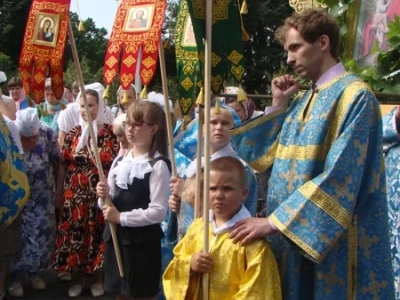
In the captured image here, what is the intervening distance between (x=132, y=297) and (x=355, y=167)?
2.00 m

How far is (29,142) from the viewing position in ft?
19.6

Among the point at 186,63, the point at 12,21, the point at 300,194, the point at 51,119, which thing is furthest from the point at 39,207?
the point at 12,21

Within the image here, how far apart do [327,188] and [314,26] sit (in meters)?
0.59

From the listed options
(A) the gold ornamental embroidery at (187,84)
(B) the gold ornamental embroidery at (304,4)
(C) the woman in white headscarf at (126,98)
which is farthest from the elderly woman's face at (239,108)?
(A) the gold ornamental embroidery at (187,84)

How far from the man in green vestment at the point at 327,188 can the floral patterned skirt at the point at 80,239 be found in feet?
10.7

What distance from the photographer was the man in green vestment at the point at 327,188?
257 centimetres

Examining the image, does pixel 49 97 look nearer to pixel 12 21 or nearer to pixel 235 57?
pixel 235 57

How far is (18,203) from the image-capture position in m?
3.87

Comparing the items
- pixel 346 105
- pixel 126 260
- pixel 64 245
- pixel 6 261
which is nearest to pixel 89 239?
pixel 64 245

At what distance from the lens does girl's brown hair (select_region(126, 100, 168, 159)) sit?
4.25m

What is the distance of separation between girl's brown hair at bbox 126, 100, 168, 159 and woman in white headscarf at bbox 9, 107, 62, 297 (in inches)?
75.8

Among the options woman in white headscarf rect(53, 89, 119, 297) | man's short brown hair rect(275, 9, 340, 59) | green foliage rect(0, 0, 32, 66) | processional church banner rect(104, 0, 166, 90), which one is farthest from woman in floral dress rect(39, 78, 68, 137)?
green foliage rect(0, 0, 32, 66)

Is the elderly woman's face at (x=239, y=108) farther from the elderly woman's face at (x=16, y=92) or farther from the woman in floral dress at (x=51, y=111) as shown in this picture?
the elderly woman's face at (x=16, y=92)

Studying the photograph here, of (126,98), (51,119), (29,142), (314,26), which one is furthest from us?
(51,119)
